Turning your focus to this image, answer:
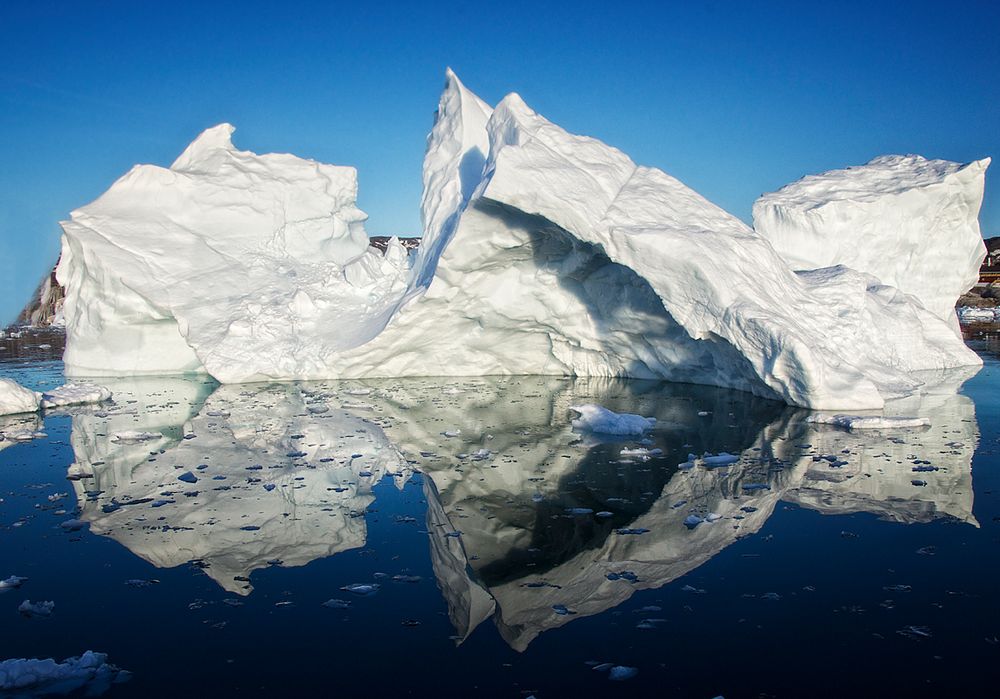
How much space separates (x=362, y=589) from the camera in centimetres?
437

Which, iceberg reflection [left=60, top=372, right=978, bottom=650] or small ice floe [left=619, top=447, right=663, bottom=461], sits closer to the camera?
iceberg reflection [left=60, top=372, right=978, bottom=650]

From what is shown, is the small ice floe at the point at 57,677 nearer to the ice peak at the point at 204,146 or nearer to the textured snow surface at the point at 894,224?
the ice peak at the point at 204,146

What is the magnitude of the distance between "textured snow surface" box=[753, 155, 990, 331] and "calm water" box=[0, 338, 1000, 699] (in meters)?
8.56

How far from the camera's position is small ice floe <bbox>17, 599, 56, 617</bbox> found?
4066mm

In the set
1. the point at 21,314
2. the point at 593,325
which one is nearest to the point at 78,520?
the point at 593,325

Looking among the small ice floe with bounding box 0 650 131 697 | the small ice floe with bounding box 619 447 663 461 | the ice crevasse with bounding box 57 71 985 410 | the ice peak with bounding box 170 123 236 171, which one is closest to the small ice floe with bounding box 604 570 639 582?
the small ice floe with bounding box 0 650 131 697

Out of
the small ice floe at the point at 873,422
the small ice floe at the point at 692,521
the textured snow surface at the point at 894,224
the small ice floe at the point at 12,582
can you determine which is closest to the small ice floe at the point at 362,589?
the small ice floe at the point at 12,582

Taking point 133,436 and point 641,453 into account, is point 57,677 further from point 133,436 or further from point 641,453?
point 133,436

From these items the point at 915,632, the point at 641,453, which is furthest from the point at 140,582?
the point at 641,453

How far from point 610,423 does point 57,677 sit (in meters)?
6.52

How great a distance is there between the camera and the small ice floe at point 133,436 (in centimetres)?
888

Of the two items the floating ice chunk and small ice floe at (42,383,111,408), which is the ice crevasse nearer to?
small ice floe at (42,383,111,408)

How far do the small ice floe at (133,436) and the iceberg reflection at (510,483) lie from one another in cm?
5

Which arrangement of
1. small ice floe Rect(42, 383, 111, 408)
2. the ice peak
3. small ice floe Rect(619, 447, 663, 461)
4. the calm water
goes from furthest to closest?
the ice peak → small ice floe Rect(42, 383, 111, 408) → small ice floe Rect(619, 447, 663, 461) → the calm water
